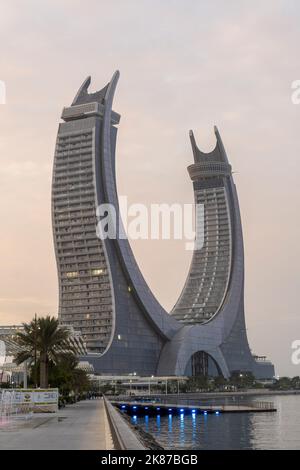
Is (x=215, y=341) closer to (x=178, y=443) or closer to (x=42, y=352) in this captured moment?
(x=42, y=352)

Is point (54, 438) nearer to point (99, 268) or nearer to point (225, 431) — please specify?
point (225, 431)

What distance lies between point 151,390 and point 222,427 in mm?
94356

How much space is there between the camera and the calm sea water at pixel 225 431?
52.7 metres

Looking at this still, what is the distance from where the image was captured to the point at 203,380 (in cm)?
17062

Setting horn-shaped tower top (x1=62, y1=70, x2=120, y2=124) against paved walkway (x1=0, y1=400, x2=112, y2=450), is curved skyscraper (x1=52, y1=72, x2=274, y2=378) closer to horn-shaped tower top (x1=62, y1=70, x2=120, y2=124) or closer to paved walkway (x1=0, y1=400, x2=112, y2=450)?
horn-shaped tower top (x1=62, y1=70, x2=120, y2=124)

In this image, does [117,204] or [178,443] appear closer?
[178,443]

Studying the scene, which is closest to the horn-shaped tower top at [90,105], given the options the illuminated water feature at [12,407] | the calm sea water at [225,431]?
the calm sea water at [225,431]

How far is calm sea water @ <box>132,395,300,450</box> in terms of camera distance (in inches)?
2076

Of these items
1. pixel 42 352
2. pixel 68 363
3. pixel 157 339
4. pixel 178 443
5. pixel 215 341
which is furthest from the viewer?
pixel 215 341

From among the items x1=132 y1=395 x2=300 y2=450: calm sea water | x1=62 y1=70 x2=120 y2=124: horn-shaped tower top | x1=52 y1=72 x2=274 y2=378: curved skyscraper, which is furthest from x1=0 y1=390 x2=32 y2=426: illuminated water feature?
x1=62 y1=70 x2=120 y2=124: horn-shaped tower top

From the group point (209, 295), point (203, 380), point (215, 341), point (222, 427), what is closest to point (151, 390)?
point (203, 380)

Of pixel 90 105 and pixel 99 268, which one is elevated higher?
pixel 90 105

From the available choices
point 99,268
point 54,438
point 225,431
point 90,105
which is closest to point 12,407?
point 54,438

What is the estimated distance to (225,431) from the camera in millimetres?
65000
